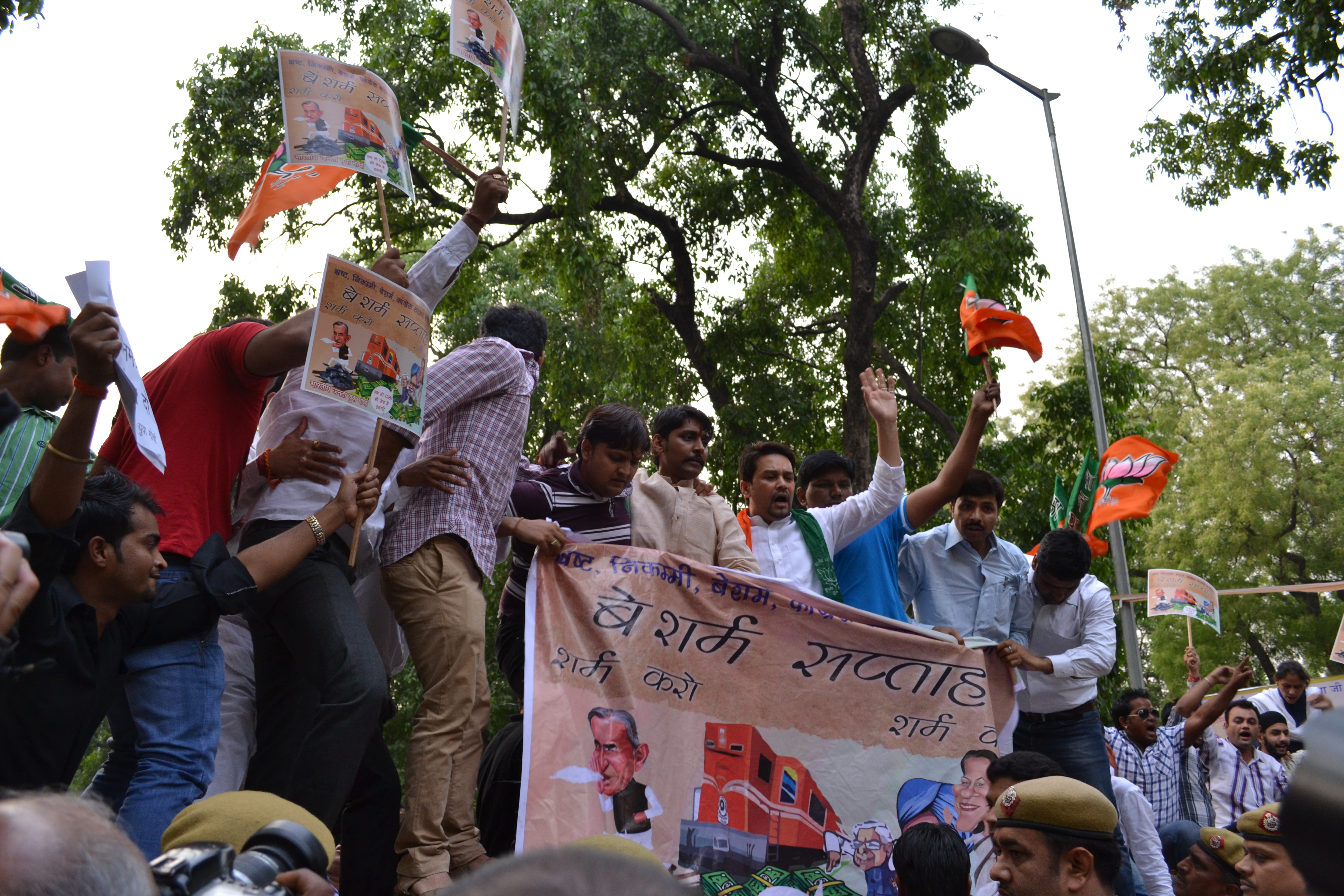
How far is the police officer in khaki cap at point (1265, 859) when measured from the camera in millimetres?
3410

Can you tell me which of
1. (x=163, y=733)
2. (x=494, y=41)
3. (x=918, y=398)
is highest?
(x=918, y=398)

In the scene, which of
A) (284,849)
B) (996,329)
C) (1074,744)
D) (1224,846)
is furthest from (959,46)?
(284,849)

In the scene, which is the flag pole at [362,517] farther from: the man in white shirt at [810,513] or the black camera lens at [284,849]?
the man in white shirt at [810,513]

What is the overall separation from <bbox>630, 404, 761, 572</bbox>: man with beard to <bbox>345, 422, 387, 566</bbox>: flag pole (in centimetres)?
134

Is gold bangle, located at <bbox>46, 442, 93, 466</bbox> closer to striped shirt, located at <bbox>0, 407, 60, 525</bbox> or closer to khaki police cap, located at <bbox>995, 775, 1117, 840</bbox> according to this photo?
striped shirt, located at <bbox>0, 407, 60, 525</bbox>

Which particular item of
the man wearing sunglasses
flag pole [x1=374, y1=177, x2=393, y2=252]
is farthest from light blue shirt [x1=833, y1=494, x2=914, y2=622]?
the man wearing sunglasses

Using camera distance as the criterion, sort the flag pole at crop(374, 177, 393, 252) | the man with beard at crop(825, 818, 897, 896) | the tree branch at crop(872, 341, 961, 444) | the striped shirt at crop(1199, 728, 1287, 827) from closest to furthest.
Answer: the flag pole at crop(374, 177, 393, 252) < the man with beard at crop(825, 818, 897, 896) < the striped shirt at crop(1199, 728, 1287, 827) < the tree branch at crop(872, 341, 961, 444)

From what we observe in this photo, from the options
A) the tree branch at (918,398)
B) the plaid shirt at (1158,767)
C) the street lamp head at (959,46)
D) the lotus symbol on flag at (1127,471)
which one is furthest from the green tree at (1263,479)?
the plaid shirt at (1158,767)

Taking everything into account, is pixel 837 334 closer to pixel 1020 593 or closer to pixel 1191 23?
pixel 1191 23

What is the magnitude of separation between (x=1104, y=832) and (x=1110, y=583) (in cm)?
1826

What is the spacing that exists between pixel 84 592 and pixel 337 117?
1934 mm

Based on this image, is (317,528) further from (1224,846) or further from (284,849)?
(1224,846)

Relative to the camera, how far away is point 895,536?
226 inches

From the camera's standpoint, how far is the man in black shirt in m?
2.99
